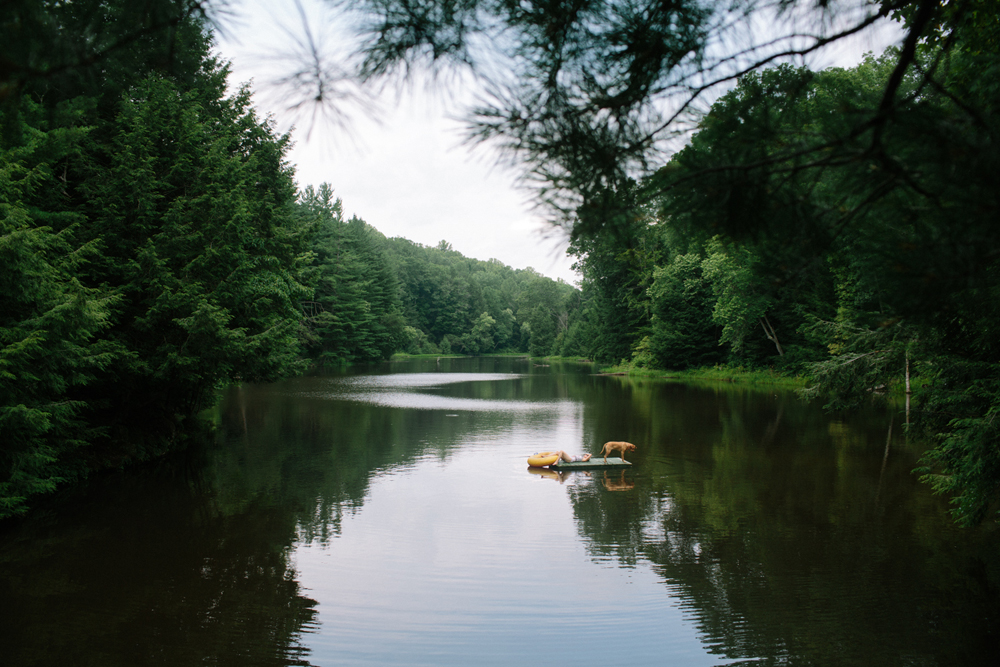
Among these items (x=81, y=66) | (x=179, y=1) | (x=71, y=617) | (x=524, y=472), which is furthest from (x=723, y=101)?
(x=524, y=472)

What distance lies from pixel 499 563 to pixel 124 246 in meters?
8.98

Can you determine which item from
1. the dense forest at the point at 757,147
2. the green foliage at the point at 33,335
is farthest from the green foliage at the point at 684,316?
the dense forest at the point at 757,147

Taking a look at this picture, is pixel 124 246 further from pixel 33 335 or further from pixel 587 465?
pixel 587 465

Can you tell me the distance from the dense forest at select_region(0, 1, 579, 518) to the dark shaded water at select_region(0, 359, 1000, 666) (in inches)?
59.9

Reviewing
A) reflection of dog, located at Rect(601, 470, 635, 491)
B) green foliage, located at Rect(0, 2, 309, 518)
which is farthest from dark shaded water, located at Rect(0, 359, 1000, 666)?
green foliage, located at Rect(0, 2, 309, 518)

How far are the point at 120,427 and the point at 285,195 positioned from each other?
10.1 meters

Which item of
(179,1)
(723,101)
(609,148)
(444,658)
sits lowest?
(444,658)

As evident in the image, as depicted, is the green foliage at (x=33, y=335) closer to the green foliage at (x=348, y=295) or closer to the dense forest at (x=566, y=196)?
the dense forest at (x=566, y=196)

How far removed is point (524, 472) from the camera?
11.9 m

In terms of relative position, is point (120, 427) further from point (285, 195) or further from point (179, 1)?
point (179, 1)

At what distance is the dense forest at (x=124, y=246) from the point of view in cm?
261

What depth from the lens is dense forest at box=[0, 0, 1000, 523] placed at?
7.37 ft

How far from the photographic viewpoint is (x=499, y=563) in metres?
7.28

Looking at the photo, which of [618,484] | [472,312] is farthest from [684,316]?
[472,312]
